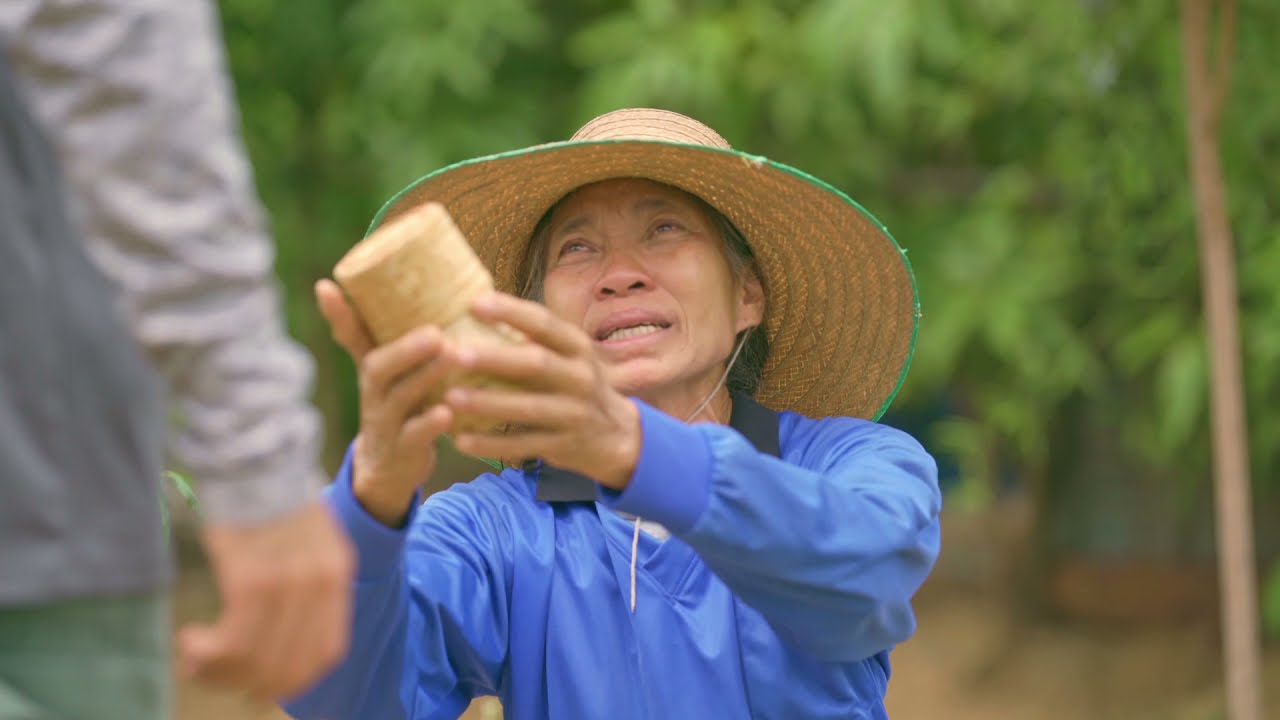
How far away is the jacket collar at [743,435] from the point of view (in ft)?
7.08

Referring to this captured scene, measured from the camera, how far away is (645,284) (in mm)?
2203

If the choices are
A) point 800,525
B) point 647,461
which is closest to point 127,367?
point 647,461

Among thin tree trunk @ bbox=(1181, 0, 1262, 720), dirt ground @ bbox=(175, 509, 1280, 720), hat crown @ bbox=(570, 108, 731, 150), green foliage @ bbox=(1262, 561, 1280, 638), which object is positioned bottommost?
dirt ground @ bbox=(175, 509, 1280, 720)

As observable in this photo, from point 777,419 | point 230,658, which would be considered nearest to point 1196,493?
point 777,419

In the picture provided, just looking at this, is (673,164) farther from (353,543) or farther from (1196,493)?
(1196,493)

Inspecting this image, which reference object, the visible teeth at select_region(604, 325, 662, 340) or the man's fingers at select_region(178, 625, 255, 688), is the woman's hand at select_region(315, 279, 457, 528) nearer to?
the man's fingers at select_region(178, 625, 255, 688)

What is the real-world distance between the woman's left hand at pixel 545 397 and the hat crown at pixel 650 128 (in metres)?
0.77

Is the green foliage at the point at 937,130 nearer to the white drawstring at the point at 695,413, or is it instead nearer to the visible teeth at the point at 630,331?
the white drawstring at the point at 695,413

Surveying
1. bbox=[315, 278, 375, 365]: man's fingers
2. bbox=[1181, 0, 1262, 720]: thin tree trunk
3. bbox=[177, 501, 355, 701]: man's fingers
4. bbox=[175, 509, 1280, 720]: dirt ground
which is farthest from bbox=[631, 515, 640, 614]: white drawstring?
bbox=[175, 509, 1280, 720]: dirt ground

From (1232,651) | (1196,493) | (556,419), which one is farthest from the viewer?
(1196,493)

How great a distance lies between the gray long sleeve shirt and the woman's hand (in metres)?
0.25

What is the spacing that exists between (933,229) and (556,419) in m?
4.04

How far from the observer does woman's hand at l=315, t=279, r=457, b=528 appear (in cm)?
142

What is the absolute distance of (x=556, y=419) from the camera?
1448 mm
